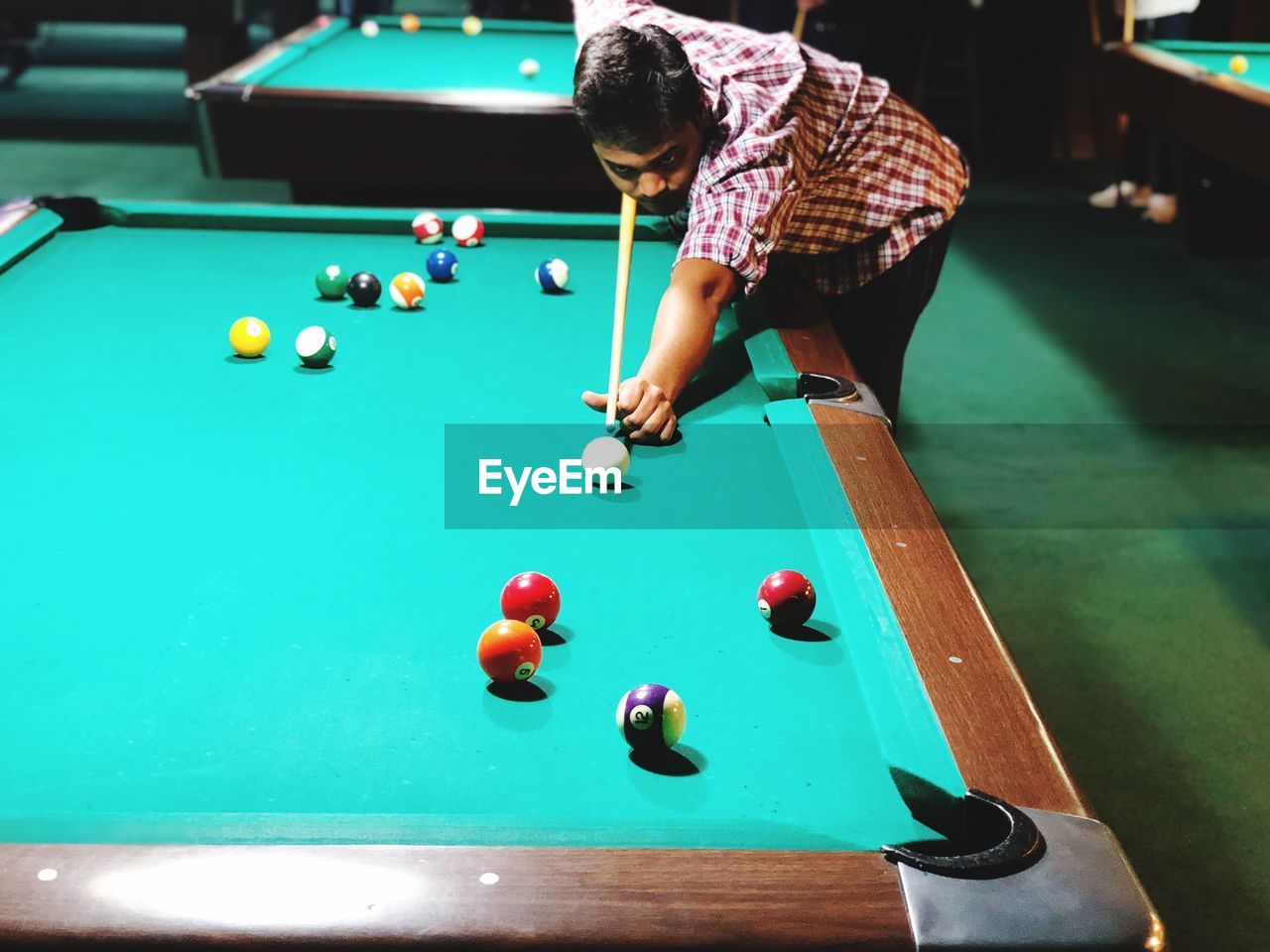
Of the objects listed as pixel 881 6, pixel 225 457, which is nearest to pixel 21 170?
pixel 881 6

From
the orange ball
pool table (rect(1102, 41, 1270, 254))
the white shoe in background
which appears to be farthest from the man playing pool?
the white shoe in background

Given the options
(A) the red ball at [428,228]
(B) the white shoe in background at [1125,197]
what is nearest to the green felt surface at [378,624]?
(A) the red ball at [428,228]

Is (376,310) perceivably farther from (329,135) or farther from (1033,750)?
(1033,750)

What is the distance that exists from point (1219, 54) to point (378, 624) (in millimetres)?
4912

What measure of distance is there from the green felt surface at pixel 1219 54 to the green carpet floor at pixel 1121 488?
2.77 ft

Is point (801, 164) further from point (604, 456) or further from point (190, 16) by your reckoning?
point (190, 16)

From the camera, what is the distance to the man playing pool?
6.11 feet

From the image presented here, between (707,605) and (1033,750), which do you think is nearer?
(1033,750)

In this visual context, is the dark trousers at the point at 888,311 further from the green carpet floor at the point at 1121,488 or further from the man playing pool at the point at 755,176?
the green carpet floor at the point at 1121,488

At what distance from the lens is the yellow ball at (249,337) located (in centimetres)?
189

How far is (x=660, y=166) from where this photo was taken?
1.99 m

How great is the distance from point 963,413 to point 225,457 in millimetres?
2653

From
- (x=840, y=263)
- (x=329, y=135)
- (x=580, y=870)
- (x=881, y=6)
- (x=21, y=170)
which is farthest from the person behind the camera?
(x=881, y=6)

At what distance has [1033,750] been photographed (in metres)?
1.00
